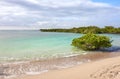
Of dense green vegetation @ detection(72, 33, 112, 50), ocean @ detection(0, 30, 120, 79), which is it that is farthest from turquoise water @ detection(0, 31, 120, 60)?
dense green vegetation @ detection(72, 33, 112, 50)

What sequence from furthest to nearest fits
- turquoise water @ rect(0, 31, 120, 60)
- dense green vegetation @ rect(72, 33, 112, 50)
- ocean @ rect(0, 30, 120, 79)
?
dense green vegetation @ rect(72, 33, 112, 50) → turquoise water @ rect(0, 31, 120, 60) → ocean @ rect(0, 30, 120, 79)

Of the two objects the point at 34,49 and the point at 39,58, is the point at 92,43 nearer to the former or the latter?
the point at 34,49

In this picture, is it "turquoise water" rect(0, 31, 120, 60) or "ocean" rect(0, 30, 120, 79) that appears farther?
"turquoise water" rect(0, 31, 120, 60)

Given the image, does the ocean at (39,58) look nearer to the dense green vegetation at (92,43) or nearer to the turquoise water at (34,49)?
the turquoise water at (34,49)

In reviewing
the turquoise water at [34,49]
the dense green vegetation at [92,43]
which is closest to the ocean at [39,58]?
the turquoise water at [34,49]

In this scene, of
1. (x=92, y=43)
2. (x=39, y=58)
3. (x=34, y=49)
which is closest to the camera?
(x=39, y=58)

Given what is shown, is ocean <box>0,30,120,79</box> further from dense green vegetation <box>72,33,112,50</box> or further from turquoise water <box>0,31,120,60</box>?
dense green vegetation <box>72,33,112,50</box>

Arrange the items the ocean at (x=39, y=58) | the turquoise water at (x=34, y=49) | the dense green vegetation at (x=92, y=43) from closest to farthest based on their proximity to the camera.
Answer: the ocean at (x=39, y=58), the turquoise water at (x=34, y=49), the dense green vegetation at (x=92, y=43)

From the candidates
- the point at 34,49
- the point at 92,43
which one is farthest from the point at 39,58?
the point at 92,43

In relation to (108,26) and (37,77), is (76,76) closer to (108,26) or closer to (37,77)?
(37,77)

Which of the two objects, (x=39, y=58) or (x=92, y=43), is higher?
(x=92, y=43)

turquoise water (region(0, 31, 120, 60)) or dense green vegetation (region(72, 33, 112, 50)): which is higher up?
dense green vegetation (region(72, 33, 112, 50))

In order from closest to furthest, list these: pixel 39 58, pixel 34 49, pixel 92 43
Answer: pixel 39 58 < pixel 92 43 < pixel 34 49

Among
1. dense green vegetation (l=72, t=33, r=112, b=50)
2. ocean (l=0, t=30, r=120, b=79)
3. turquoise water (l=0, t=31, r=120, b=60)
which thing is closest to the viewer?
ocean (l=0, t=30, r=120, b=79)
